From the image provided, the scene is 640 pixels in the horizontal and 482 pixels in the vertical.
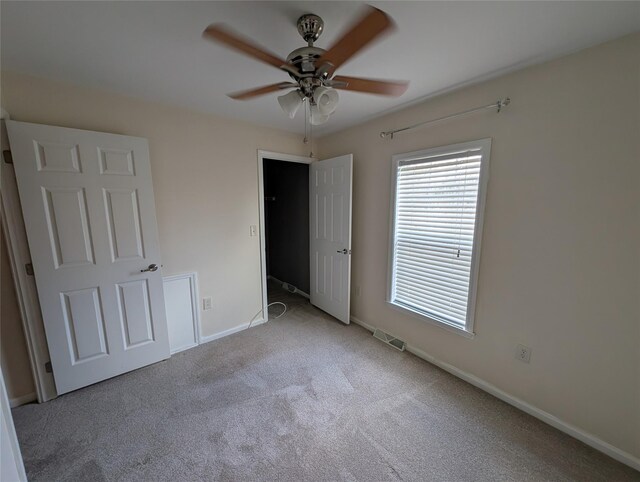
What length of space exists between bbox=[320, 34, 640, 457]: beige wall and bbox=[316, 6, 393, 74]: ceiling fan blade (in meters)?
1.22

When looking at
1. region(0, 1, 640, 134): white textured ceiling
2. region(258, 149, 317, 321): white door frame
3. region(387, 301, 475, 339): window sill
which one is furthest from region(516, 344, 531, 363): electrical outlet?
region(258, 149, 317, 321): white door frame

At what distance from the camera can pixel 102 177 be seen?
75.8 inches

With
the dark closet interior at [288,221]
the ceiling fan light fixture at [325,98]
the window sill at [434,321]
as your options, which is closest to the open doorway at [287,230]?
the dark closet interior at [288,221]

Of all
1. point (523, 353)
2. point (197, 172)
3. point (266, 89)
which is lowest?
point (523, 353)

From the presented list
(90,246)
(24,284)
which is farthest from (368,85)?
(24,284)

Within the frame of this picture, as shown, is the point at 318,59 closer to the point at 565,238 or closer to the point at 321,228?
the point at 565,238

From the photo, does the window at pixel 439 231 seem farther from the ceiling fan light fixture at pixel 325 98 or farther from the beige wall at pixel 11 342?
the beige wall at pixel 11 342

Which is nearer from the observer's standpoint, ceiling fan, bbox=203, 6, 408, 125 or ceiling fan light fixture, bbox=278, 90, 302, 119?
ceiling fan, bbox=203, 6, 408, 125

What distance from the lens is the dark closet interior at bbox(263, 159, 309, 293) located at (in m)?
4.01

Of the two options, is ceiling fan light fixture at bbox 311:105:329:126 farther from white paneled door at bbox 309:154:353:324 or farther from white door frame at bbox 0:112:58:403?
white door frame at bbox 0:112:58:403

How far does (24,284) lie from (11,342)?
43 centimetres

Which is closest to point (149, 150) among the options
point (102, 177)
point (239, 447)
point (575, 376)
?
point (102, 177)

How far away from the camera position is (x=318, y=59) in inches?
45.0

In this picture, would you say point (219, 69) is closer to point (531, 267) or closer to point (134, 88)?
point (134, 88)
